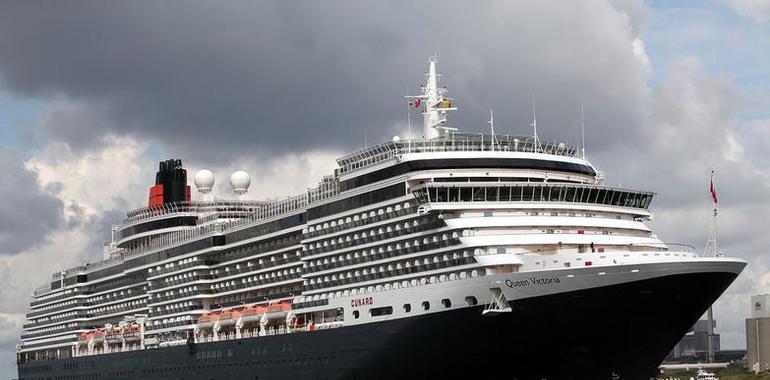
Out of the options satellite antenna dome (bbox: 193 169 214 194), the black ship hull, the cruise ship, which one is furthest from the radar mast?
satellite antenna dome (bbox: 193 169 214 194)

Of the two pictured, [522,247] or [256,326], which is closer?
[522,247]

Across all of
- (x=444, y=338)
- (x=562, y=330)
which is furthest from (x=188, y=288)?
(x=562, y=330)

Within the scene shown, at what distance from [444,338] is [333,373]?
868 cm

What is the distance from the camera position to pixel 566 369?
52.0 metres

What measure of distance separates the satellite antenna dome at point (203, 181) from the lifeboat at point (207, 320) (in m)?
18.7

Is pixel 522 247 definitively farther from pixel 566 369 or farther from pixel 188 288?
pixel 188 288

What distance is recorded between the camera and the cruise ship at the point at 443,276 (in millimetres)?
50531

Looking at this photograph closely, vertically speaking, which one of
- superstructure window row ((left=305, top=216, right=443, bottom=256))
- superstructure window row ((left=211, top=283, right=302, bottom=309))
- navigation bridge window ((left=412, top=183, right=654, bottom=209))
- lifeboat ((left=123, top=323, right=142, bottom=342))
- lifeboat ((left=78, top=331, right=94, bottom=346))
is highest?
navigation bridge window ((left=412, top=183, right=654, bottom=209))

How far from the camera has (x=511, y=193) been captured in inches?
2183

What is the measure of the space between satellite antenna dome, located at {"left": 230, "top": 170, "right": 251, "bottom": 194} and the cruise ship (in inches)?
455

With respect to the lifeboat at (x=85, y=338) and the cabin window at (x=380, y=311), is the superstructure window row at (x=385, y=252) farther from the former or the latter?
the lifeboat at (x=85, y=338)

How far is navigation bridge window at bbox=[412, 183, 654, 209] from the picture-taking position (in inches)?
2164

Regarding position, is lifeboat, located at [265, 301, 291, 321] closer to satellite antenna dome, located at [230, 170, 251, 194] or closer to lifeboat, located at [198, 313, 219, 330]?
lifeboat, located at [198, 313, 219, 330]

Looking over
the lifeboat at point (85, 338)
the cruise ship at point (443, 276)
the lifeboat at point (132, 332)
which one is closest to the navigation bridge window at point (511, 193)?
the cruise ship at point (443, 276)
